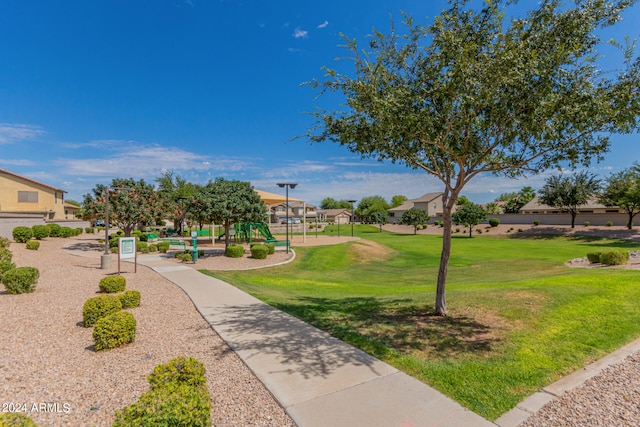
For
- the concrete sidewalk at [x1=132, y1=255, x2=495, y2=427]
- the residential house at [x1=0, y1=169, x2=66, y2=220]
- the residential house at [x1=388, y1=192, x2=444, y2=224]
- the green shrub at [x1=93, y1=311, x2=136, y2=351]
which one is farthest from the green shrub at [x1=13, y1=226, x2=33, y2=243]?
the residential house at [x1=388, y1=192, x2=444, y2=224]

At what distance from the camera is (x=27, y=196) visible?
125ft

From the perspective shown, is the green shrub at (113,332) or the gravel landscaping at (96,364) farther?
the green shrub at (113,332)

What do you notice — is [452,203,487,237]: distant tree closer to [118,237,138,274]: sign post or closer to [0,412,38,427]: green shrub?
[118,237,138,274]: sign post

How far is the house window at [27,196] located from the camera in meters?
37.4

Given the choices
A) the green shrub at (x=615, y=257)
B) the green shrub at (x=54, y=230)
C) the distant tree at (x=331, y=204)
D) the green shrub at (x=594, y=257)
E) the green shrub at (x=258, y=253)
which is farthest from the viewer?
the distant tree at (x=331, y=204)

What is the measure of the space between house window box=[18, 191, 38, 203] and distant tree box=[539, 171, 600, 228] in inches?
2847

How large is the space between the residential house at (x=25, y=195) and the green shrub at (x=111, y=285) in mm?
32970

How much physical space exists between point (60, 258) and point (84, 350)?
17.3 m

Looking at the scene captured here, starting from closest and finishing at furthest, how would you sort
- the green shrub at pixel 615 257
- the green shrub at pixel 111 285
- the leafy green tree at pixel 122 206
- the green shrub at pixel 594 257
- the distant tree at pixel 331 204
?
the green shrub at pixel 111 285, the green shrub at pixel 615 257, the green shrub at pixel 594 257, the leafy green tree at pixel 122 206, the distant tree at pixel 331 204

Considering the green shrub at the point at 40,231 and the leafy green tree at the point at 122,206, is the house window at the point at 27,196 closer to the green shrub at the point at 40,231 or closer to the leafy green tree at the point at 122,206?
the green shrub at the point at 40,231

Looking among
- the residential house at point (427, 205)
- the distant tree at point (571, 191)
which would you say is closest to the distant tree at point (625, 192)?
the distant tree at point (571, 191)

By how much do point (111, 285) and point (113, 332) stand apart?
5.45 meters

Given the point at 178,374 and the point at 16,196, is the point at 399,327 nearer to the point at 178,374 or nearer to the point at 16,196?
the point at 178,374

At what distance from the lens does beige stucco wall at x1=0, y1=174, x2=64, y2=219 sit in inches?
1430
